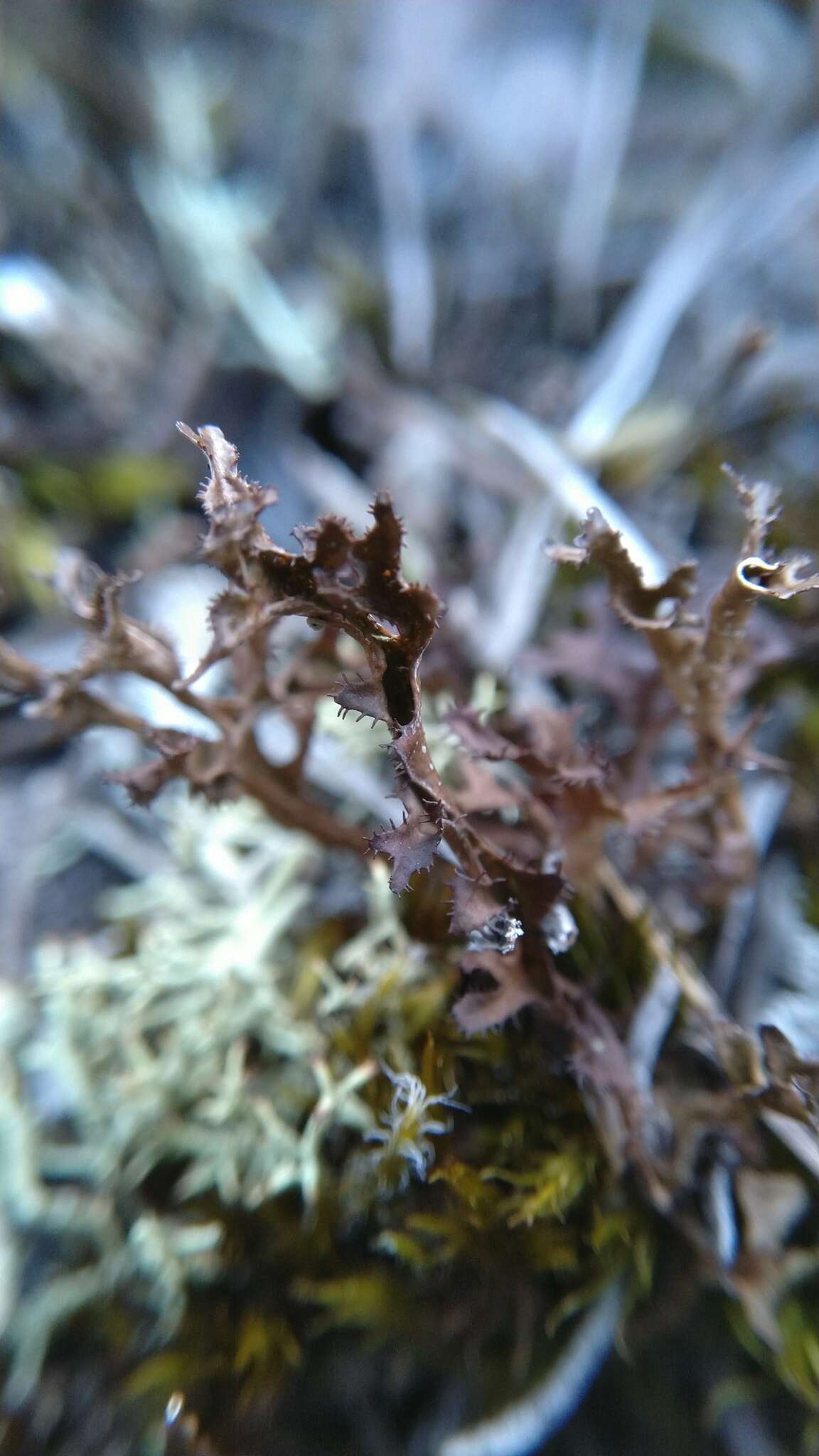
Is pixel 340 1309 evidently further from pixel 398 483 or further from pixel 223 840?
pixel 398 483

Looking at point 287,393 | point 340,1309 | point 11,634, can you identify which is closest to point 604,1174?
point 340,1309

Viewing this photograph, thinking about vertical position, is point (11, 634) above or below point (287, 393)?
below

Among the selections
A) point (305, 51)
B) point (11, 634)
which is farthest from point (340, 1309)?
point (305, 51)

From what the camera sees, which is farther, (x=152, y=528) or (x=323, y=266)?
(x=323, y=266)

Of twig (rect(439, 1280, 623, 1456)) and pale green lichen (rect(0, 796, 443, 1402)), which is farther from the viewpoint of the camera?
pale green lichen (rect(0, 796, 443, 1402))

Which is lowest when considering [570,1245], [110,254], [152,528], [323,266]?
[570,1245]

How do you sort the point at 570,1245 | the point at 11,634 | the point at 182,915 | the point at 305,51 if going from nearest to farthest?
the point at 570,1245, the point at 182,915, the point at 11,634, the point at 305,51

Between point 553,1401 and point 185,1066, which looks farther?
point 185,1066

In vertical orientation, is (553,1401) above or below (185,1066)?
below

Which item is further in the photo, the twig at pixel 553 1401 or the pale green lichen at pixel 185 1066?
the pale green lichen at pixel 185 1066

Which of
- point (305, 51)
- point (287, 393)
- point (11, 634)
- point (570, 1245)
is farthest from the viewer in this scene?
point (305, 51)
